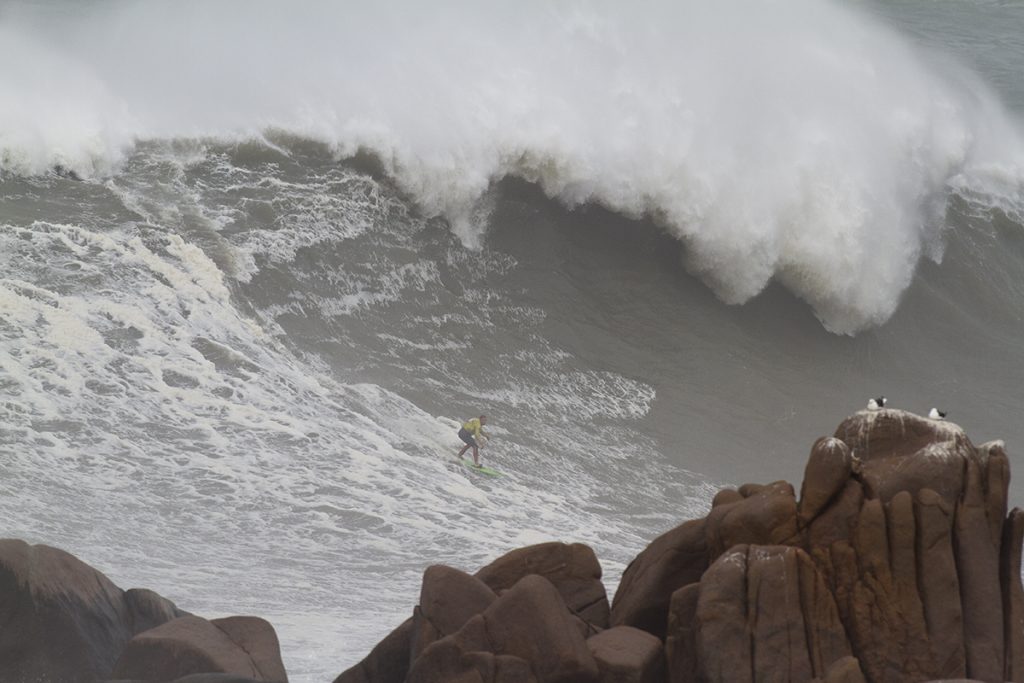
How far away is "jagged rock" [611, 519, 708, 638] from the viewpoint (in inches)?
308

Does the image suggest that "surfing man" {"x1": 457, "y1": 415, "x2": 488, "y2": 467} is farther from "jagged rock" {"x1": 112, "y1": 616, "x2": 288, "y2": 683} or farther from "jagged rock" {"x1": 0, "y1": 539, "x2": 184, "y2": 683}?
"jagged rock" {"x1": 0, "y1": 539, "x2": 184, "y2": 683}

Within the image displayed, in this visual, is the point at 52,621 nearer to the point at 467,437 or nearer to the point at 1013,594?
the point at 1013,594

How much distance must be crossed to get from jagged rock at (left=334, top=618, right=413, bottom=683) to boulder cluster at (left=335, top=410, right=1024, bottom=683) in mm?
137

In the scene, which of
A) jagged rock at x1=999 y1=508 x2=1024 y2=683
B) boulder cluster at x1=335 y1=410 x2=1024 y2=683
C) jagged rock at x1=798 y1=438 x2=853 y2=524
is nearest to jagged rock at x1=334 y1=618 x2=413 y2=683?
boulder cluster at x1=335 y1=410 x2=1024 y2=683

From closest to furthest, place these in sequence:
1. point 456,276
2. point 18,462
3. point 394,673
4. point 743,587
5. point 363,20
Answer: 1. point 743,587
2. point 394,673
3. point 18,462
4. point 456,276
5. point 363,20

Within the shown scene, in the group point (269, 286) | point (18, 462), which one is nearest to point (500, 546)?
point (18, 462)

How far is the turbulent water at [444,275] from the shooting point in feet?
41.1

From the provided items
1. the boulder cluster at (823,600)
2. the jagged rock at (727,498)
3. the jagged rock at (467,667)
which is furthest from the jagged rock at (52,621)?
the jagged rock at (727,498)

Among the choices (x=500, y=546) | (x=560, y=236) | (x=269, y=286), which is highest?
(x=560, y=236)

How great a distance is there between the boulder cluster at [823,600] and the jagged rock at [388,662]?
137 mm

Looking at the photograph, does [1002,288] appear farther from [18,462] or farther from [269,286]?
[18,462]

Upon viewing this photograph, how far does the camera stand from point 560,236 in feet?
62.0

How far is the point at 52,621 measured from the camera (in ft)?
24.5

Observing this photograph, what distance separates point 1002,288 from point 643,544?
37.2 ft
